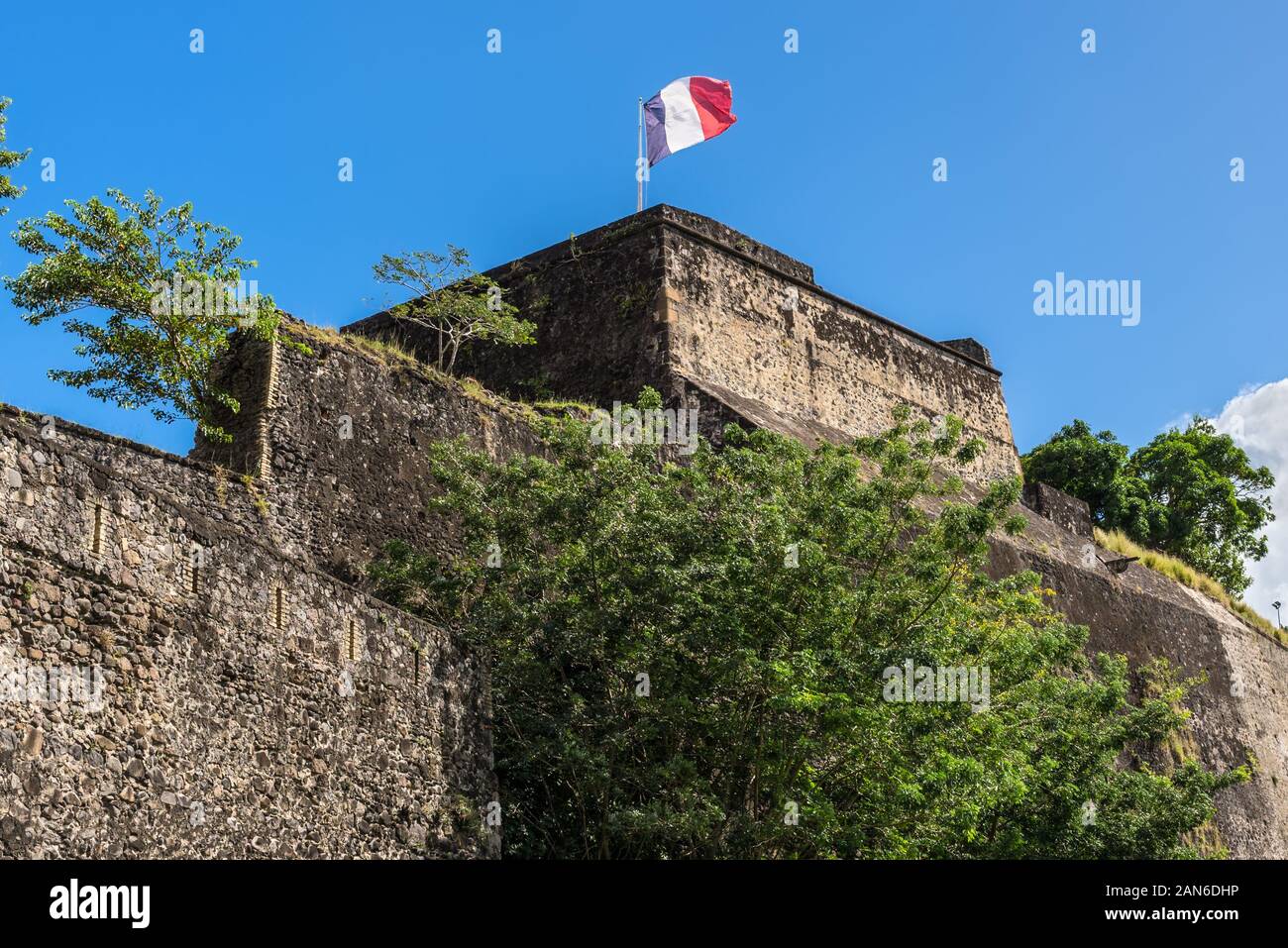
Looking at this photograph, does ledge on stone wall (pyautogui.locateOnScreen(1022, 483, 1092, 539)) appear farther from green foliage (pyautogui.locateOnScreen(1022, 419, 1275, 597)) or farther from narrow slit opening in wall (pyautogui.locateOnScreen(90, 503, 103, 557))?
narrow slit opening in wall (pyautogui.locateOnScreen(90, 503, 103, 557))

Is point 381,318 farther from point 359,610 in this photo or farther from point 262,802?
point 262,802

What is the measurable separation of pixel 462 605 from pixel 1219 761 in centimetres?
1625

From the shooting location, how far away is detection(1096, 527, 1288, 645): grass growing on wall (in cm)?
2956

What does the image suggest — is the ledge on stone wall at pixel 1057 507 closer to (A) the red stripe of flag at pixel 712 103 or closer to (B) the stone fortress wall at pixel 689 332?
(B) the stone fortress wall at pixel 689 332

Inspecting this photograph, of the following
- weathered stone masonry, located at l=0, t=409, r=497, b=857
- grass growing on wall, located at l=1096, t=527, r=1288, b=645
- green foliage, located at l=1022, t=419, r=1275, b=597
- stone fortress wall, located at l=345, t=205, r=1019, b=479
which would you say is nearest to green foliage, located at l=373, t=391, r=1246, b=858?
weathered stone masonry, located at l=0, t=409, r=497, b=857

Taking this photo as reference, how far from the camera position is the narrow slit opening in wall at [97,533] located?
902cm

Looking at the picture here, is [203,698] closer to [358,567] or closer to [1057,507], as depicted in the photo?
[358,567]

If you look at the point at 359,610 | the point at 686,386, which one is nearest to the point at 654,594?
the point at 359,610

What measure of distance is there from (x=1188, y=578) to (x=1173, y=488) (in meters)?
8.24

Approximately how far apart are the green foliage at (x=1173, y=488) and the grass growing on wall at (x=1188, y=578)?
4.26 m

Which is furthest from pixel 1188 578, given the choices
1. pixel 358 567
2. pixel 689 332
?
pixel 358 567

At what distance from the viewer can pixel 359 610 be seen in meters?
11.2

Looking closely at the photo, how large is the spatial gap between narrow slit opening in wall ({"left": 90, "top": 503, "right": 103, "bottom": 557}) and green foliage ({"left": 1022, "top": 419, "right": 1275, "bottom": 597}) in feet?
96.7

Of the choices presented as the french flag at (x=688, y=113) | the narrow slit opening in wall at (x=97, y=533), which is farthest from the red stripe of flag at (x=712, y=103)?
the narrow slit opening in wall at (x=97, y=533)
